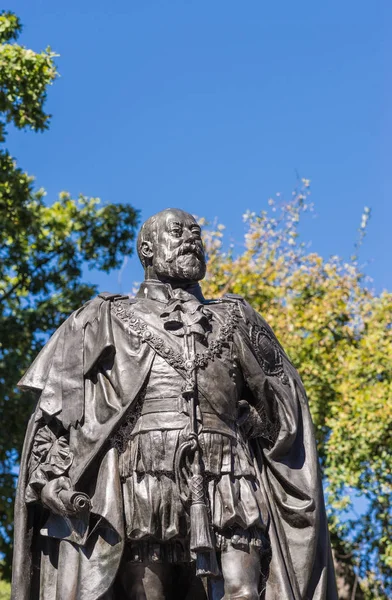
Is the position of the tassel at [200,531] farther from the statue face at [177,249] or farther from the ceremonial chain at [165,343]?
the statue face at [177,249]

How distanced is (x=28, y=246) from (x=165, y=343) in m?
12.7

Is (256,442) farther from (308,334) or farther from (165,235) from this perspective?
(308,334)

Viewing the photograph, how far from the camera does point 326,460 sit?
21359mm

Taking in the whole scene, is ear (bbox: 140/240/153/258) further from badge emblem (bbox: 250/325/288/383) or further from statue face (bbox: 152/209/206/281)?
badge emblem (bbox: 250/325/288/383)

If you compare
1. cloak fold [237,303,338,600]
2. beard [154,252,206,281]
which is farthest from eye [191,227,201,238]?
cloak fold [237,303,338,600]

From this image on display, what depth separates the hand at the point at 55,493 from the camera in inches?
274

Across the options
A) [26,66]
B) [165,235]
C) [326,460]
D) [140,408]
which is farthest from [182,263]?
[326,460]

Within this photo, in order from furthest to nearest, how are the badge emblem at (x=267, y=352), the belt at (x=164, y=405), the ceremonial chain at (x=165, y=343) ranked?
the badge emblem at (x=267, y=352)
the ceremonial chain at (x=165, y=343)
the belt at (x=164, y=405)

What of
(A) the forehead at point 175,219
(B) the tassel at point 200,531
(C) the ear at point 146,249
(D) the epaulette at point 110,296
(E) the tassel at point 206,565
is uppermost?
(A) the forehead at point 175,219

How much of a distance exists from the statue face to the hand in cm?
145

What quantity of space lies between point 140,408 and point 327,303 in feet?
55.3

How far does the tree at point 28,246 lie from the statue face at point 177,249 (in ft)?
37.0

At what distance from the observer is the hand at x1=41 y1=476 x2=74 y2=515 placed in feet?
22.8

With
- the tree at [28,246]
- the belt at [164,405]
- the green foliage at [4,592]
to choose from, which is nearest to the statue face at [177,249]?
the belt at [164,405]
